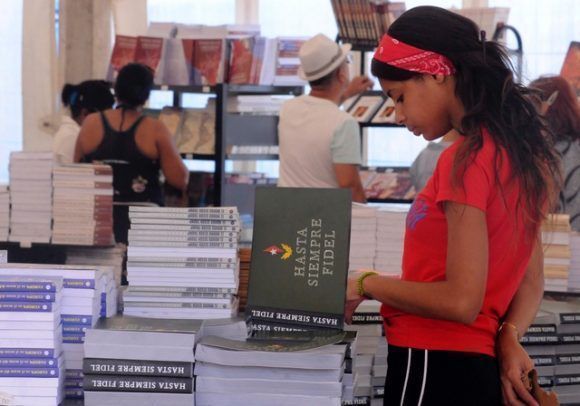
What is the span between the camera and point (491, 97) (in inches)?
74.5

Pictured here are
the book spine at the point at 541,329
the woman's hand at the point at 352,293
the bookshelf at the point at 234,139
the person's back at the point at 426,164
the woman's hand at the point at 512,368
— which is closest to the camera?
the woman's hand at the point at 512,368

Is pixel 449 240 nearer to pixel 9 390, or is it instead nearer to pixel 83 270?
pixel 83 270

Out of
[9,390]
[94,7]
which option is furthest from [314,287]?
[94,7]

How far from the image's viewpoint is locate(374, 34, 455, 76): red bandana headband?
1.88 m

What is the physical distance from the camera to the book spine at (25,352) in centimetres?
195

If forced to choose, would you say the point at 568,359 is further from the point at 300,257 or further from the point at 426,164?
the point at 426,164

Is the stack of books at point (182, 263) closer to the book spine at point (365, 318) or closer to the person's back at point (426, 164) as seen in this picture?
the book spine at point (365, 318)

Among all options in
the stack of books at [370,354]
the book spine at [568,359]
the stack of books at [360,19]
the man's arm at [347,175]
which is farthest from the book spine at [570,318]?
the stack of books at [360,19]

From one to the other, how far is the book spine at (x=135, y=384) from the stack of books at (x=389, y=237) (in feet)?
5.88

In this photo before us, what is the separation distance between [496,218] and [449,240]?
11 cm

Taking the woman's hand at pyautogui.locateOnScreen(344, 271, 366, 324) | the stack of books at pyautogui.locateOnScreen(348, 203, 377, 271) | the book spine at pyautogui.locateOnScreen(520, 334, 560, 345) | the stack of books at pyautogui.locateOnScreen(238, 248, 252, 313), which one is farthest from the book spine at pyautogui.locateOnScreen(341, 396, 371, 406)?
the woman's hand at pyautogui.locateOnScreen(344, 271, 366, 324)

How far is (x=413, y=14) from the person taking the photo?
1917 millimetres

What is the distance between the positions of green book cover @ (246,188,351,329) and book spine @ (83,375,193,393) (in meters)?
0.26

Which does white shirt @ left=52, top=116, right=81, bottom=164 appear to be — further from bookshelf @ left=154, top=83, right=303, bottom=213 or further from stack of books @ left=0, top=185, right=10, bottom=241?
stack of books @ left=0, top=185, right=10, bottom=241
